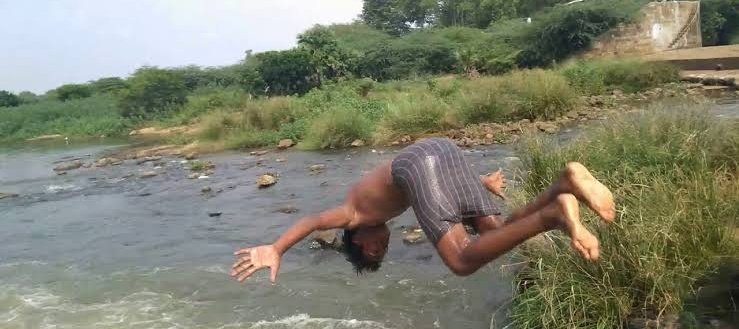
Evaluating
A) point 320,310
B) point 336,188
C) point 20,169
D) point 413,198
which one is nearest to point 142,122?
point 20,169

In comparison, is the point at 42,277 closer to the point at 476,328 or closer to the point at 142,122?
the point at 476,328

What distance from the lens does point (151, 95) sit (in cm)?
3925

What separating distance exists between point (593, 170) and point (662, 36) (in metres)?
27.5

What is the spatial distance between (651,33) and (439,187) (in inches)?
1156

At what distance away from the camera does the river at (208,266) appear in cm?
624

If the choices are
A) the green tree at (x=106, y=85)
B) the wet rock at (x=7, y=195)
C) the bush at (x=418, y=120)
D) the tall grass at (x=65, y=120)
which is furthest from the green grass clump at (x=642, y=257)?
the green tree at (x=106, y=85)

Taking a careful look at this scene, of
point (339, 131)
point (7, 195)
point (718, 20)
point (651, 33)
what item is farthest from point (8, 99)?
point (718, 20)

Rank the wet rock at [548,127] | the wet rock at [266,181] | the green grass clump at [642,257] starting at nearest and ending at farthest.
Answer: the green grass clump at [642,257] < the wet rock at [266,181] < the wet rock at [548,127]

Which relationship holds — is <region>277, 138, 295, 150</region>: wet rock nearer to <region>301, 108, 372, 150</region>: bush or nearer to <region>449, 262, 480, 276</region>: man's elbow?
<region>301, 108, 372, 150</region>: bush

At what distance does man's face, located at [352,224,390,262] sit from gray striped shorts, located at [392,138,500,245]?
389mm

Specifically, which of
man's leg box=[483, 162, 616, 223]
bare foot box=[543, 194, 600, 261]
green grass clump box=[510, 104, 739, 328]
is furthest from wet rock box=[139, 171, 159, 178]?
bare foot box=[543, 194, 600, 261]

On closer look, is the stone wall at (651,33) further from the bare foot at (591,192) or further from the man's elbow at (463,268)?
the bare foot at (591,192)

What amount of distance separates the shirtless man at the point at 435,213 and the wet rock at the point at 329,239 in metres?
3.81

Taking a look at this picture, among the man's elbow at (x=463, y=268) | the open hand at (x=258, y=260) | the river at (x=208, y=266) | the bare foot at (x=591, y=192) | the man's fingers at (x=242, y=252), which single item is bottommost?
the river at (x=208, y=266)
